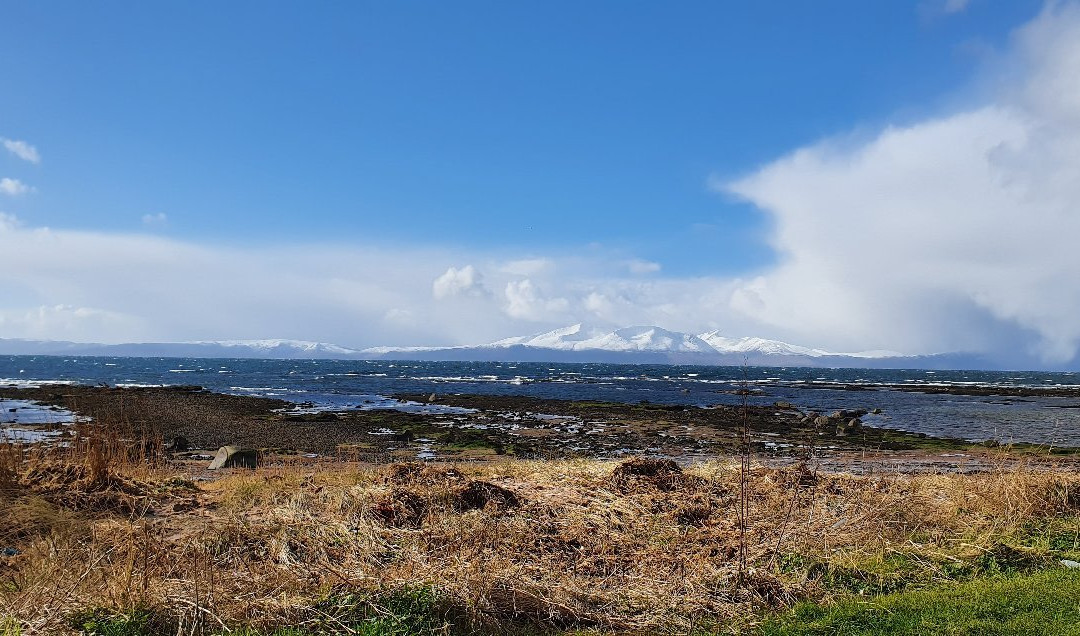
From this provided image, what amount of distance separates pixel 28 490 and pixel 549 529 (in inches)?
247

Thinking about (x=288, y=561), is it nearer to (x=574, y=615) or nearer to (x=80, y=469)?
(x=574, y=615)

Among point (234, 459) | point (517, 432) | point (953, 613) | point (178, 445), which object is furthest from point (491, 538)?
point (517, 432)

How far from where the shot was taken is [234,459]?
1591 cm

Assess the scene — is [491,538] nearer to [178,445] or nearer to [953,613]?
[953,613]

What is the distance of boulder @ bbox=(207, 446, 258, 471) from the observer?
1562 centimetres

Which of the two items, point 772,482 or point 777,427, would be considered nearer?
point 772,482

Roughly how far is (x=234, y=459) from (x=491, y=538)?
1128cm

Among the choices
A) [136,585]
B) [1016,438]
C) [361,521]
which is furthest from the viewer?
[1016,438]

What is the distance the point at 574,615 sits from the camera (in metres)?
5.26

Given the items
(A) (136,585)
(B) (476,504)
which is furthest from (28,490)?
(B) (476,504)

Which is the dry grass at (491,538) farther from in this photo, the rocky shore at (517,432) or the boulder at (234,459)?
the boulder at (234,459)

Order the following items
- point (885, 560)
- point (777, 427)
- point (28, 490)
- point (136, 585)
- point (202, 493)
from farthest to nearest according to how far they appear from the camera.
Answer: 1. point (777, 427)
2. point (202, 493)
3. point (28, 490)
4. point (885, 560)
5. point (136, 585)

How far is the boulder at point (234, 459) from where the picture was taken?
15.6m

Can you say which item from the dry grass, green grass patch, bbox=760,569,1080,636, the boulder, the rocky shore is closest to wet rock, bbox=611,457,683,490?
the dry grass
